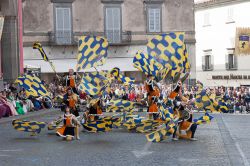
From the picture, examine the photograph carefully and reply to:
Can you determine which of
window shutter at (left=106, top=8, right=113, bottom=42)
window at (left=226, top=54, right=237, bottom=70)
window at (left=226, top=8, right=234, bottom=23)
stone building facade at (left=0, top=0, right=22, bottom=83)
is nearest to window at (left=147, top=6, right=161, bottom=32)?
window shutter at (left=106, top=8, right=113, bottom=42)

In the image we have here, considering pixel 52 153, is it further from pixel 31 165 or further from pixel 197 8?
pixel 197 8

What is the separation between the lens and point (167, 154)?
1195 cm

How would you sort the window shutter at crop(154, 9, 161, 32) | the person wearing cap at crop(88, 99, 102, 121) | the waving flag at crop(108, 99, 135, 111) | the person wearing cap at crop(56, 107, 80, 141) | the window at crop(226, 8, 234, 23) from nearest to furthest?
the person wearing cap at crop(56, 107, 80, 141)
the waving flag at crop(108, 99, 135, 111)
the person wearing cap at crop(88, 99, 102, 121)
the window shutter at crop(154, 9, 161, 32)
the window at crop(226, 8, 234, 23)

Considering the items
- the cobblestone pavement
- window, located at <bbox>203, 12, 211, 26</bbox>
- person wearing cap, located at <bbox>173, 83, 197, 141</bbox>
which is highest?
window, located at <bbox>203, 12, 211, 26</bbox>

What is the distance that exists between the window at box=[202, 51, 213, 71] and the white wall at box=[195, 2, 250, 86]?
1.27 ft

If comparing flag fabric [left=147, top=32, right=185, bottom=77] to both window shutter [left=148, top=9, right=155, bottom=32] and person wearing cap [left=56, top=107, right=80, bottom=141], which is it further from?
window shutter [left=148, top=9, right=155, bottom=32]

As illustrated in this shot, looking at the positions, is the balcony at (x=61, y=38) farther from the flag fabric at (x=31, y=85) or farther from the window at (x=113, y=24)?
the flag fabric at (x=31, y=85)

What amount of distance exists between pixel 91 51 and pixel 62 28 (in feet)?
79.1

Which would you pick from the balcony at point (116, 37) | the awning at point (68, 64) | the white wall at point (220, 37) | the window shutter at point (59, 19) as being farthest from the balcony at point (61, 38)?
the white wall at point (220, 37)

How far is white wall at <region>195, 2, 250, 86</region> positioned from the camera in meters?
48.7

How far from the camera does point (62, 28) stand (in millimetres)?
39438

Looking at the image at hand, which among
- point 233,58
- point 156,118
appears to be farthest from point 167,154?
point 233,58

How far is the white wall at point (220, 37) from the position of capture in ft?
160

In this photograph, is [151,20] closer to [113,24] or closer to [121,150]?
[113,24]
